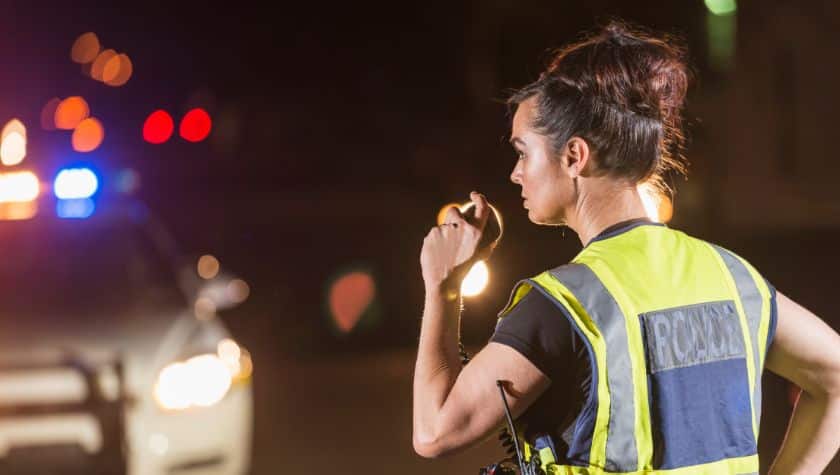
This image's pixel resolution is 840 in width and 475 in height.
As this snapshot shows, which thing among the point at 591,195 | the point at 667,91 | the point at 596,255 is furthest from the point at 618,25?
the point at 596,255

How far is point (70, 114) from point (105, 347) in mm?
1965

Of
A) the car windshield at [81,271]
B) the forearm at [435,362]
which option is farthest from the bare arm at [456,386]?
the car windshield at [81,271]

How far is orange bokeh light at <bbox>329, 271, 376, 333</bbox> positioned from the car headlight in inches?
369

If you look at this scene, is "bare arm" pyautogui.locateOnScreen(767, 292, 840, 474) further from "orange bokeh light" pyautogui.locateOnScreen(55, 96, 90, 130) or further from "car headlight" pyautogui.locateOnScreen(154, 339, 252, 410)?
"orange bokeh light" pyautogui.locateOnScreen(55, 96, 90, 130)

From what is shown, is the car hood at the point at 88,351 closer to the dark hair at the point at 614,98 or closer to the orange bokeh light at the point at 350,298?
the dark hair at the point at 614,98

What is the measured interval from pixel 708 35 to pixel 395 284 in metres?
12.6

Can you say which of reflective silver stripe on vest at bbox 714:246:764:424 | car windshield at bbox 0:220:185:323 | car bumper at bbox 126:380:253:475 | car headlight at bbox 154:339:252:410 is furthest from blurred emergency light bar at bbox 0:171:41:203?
reflective silver stripe on vest at bbox 714:246:764:424

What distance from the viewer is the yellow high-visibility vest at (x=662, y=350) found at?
6.74 feet

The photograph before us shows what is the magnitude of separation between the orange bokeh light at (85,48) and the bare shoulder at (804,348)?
16938 millimetres

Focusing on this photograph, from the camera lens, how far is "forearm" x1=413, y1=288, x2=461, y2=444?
214 cm

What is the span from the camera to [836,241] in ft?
84.9

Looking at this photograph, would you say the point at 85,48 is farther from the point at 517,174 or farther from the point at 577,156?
the point at 577,156

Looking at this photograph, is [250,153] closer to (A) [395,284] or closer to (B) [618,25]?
(A) [395,284]

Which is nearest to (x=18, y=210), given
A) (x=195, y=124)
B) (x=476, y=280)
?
(x=195, y=124)
